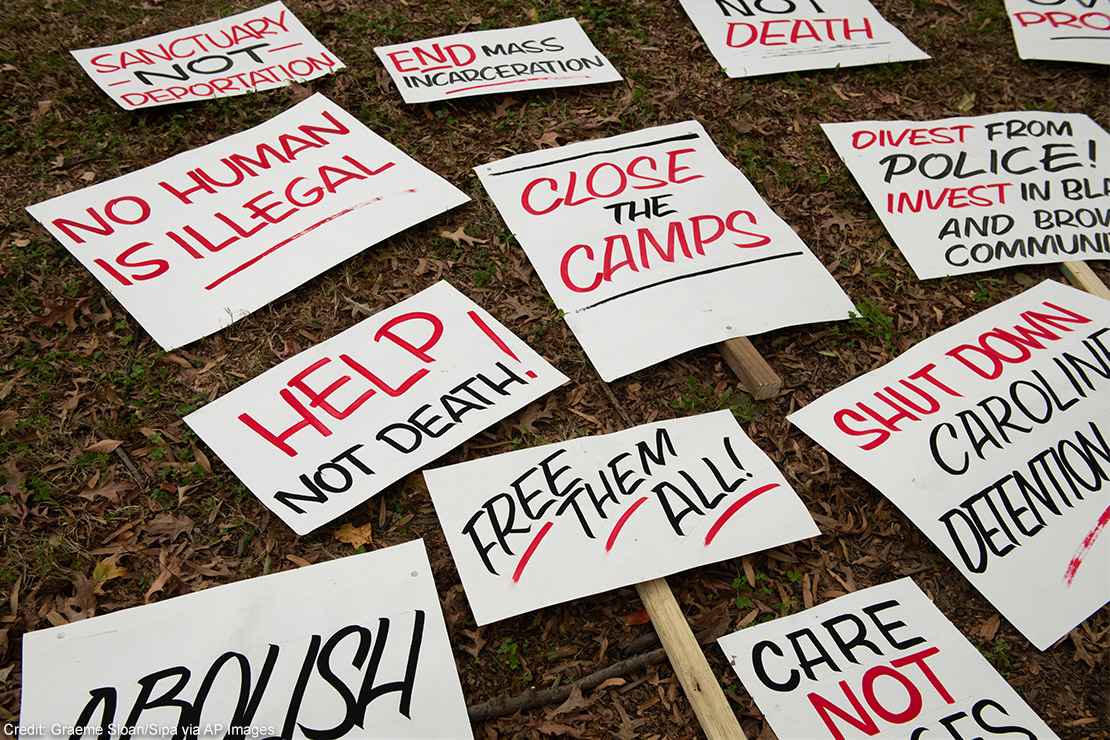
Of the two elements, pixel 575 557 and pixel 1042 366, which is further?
pixel 1042 366

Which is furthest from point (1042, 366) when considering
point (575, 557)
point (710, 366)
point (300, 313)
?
point (300, 313)

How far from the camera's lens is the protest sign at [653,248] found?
2.66 meters

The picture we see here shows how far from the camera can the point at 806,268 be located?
289 centimetres

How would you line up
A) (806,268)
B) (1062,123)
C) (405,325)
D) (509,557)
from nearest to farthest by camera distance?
(509,557)
(405,325)
(806,268)
(1062,123)

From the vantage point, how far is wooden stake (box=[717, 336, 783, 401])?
8.34 feet

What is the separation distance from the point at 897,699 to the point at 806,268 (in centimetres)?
139

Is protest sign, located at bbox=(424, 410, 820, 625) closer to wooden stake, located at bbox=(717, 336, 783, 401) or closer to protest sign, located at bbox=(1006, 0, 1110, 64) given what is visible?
wooden stake, located at bbox=(717, 336, 783, 401)

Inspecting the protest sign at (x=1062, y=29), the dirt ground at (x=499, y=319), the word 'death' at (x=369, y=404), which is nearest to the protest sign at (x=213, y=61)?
the dirt ground at (x=499, y=319)

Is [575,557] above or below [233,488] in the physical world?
below

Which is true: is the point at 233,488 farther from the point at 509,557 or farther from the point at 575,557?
the point at 575,557

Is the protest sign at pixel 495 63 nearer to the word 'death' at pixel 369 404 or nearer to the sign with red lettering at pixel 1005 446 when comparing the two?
the word 'death' at pixel 369 404

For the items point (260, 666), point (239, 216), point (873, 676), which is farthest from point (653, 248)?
point (260, 666)

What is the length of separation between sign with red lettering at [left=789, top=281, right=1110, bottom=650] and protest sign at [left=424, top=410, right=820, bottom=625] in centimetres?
31

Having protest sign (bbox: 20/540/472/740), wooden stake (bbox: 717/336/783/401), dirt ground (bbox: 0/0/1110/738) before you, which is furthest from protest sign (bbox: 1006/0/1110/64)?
protest sign (bbox: 20/540/472/740)
